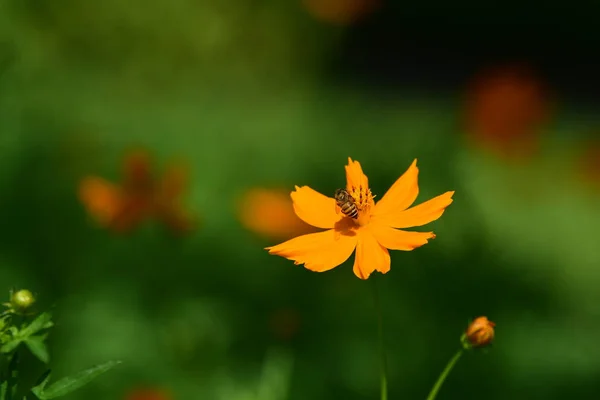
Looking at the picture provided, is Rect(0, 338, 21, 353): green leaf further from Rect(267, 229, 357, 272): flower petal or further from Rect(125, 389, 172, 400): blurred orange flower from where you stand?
Rect(125, 389, 172, 400): blurred orange flower

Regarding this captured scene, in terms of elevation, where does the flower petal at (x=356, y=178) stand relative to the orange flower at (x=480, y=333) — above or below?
above

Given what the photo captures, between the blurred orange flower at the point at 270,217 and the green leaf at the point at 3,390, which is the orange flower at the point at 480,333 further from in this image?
the blurred orange flower at the point at 270,217

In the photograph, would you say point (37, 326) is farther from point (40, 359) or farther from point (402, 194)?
point (402, 194)

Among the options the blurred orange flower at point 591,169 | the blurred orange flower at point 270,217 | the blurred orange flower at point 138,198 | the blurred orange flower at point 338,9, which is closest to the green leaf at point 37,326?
the blurred orange flower at point 138,198

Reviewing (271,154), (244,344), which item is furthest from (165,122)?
(244,344)

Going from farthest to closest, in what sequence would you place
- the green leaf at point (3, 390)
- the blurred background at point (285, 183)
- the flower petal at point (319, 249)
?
the blurred background at point (285, 183)
the flower petal at point (319, 249)
the green leaf at point (3, 390)

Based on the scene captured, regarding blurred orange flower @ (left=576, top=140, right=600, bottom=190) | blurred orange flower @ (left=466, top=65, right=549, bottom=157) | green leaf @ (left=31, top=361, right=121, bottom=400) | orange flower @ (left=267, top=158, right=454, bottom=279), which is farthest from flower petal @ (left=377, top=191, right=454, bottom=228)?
blurred orange flower @ (left=576, top=140, right=600, bottom=190)

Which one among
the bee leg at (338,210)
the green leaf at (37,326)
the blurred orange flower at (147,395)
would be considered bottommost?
the blurred orange flower at (147,395)
